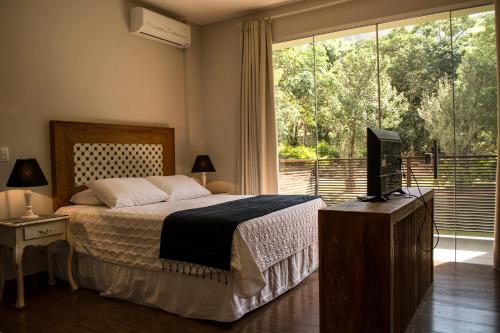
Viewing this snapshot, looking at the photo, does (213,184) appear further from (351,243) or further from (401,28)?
(351,243)

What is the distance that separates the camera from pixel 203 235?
2.61 meters

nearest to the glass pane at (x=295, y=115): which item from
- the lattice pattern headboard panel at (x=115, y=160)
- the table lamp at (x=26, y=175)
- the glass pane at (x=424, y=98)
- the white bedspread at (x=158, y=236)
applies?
the glass pane at (x=424, y=98)

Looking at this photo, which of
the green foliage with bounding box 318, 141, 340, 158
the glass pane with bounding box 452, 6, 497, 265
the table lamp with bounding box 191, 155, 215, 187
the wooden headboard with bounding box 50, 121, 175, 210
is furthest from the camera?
the table lamp with bounding box 191, 155, 215, 187

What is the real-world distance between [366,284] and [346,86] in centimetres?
316

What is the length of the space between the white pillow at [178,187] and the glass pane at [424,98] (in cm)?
225

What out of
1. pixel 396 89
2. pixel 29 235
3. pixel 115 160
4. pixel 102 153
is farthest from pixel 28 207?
pixel 396 89

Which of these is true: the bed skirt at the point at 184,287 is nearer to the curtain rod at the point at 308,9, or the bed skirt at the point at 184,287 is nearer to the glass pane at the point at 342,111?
the glass pane at the point at 342,111

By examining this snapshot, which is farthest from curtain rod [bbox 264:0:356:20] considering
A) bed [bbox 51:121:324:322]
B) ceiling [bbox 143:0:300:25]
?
bed [bbox 51:121:324:322]

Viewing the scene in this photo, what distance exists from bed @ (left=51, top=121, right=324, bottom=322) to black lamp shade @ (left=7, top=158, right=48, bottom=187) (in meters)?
0.49

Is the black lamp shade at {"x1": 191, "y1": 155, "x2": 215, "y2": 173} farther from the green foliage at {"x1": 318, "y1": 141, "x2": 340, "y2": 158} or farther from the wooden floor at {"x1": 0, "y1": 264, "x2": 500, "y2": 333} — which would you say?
the wooden floor at {"x1": 0, "y1": 264, "x2": 500, "y2": 333}

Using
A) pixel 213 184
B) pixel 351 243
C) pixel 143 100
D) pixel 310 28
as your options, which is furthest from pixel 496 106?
pixel 143 100

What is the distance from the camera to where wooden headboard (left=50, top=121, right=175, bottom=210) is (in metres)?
3.60

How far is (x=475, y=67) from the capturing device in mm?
3783

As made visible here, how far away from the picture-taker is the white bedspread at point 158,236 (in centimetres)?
252
